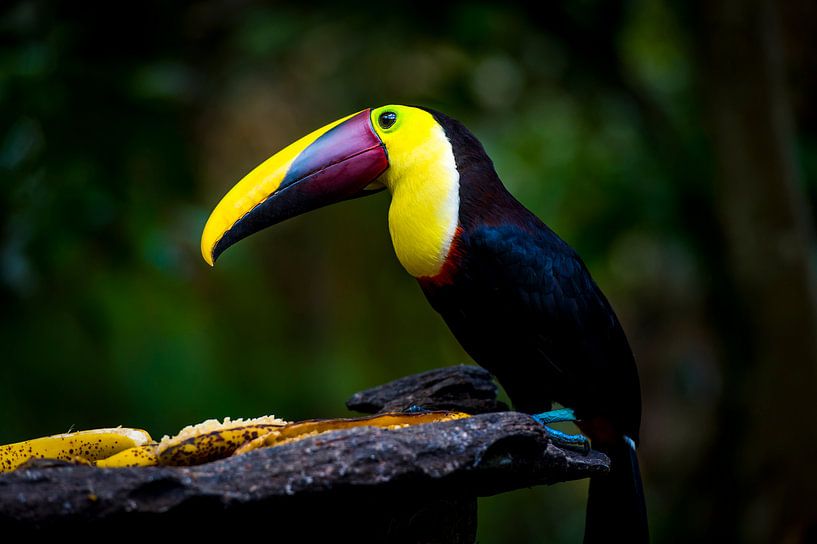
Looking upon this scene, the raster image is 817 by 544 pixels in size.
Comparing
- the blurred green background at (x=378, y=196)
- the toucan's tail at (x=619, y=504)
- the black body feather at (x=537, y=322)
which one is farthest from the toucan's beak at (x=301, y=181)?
the blurred green background at (x=378, y=196)

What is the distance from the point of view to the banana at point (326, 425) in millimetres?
1709

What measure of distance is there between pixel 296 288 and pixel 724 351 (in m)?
2.81

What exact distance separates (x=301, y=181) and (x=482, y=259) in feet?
1.48

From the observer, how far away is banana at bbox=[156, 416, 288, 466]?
66.6 inches

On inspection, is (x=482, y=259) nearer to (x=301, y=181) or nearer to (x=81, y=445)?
(x=301, y=181)

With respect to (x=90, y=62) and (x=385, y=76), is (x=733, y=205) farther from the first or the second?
(x=90, y=62)

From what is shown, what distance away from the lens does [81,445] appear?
1870mm

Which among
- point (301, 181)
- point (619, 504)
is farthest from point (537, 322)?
point (301, 181)

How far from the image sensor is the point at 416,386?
2.53m

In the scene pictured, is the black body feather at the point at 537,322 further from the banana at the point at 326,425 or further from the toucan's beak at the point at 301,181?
the banana at the point at 326,425

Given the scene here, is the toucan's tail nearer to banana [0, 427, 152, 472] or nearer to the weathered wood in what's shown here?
the weathered wood

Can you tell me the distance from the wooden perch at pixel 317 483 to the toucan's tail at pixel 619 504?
0.58m

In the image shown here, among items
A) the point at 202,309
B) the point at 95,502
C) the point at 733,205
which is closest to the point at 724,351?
the point at 733,205

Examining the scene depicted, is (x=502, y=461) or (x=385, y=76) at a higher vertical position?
(x=385, y=76)
